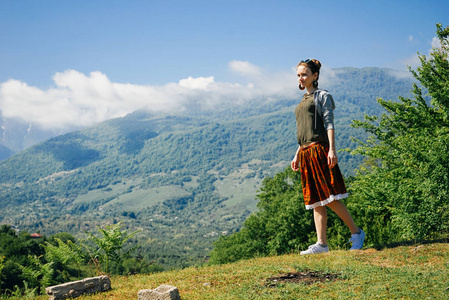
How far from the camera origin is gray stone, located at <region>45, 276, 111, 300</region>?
680 cm

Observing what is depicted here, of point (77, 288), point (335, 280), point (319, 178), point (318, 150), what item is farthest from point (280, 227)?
point (77, 288)

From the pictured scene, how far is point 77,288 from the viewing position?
22.9ft

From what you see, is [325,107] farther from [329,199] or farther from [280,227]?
[280,227]

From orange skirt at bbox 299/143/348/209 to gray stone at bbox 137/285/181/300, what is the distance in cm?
349

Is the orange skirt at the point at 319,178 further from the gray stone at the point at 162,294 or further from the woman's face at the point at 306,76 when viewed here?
the gray stone at the point at 162,294

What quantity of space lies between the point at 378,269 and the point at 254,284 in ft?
7.42

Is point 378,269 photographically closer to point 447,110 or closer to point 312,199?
point 312,199

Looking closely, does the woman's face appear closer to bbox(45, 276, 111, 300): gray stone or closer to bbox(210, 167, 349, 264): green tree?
bbox(45, 276, 111, 300): gray stone

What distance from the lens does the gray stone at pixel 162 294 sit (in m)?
5.58

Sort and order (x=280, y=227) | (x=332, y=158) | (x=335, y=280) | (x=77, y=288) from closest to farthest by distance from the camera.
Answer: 1. (x=335, y=280)
2. (x=77, y=288)
3. (x=332, y=158)
4. (x=280, y=227)

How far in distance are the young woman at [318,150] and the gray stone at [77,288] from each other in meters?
4.49

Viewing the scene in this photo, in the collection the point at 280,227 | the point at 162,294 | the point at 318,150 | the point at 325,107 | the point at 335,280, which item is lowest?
the point at 280,227

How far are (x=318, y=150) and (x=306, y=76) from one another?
1625 mm

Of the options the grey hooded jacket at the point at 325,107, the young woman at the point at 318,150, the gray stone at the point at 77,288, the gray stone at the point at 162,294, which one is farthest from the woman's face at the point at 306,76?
the gray stone at the point at 77,288
